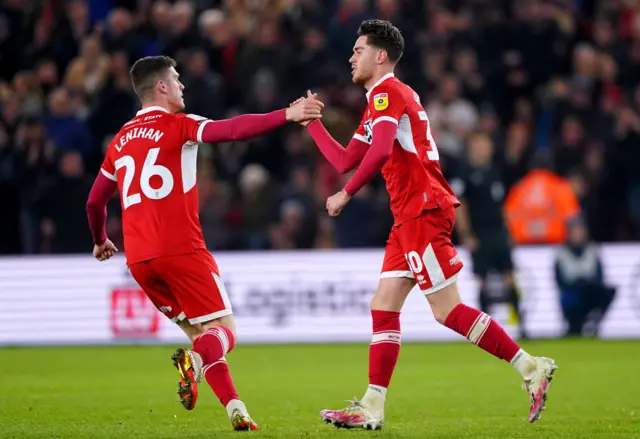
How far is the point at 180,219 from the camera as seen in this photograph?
750 centimetres

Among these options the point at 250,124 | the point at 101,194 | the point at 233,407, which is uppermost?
the point at 250,124

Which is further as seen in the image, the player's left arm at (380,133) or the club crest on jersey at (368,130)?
the club crest on jersey at (368,130)

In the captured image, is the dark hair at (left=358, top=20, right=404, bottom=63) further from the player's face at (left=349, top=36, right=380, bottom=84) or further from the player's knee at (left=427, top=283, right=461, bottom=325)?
the player's knee at (left=427, top=283, right=461, bottom=325)

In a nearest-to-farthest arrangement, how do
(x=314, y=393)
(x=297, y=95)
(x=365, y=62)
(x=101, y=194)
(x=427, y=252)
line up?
(x=427, y=252) < (x=365, y=62) < (x=101, y=194) < (x=314, y=393) < (x=297, y=95)

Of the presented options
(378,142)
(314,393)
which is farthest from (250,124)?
(314,393)

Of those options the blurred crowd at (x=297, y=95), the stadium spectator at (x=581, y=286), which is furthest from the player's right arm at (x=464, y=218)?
the stadium spectator at (x=581, y=286)

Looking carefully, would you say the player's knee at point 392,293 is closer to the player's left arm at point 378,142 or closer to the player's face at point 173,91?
the player's left arm at point 378,142

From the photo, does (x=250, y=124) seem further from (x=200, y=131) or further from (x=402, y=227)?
(x=402, y=227)

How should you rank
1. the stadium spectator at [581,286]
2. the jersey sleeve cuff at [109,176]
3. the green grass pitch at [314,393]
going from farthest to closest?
the stadium spectator at [581,286], the jersey sleeve cuff at [109,176], the green grass pitch at [314,393]

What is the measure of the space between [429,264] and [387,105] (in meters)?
1.04

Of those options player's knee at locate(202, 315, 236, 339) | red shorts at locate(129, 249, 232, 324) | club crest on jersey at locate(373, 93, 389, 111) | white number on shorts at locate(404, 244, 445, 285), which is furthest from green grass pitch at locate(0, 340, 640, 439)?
club crest on jersey at locate(373, 93, 389, 111)

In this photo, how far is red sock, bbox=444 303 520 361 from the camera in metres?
7.58

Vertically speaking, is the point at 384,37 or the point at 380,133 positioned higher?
the point at 384,37

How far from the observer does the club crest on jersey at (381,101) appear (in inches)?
297
